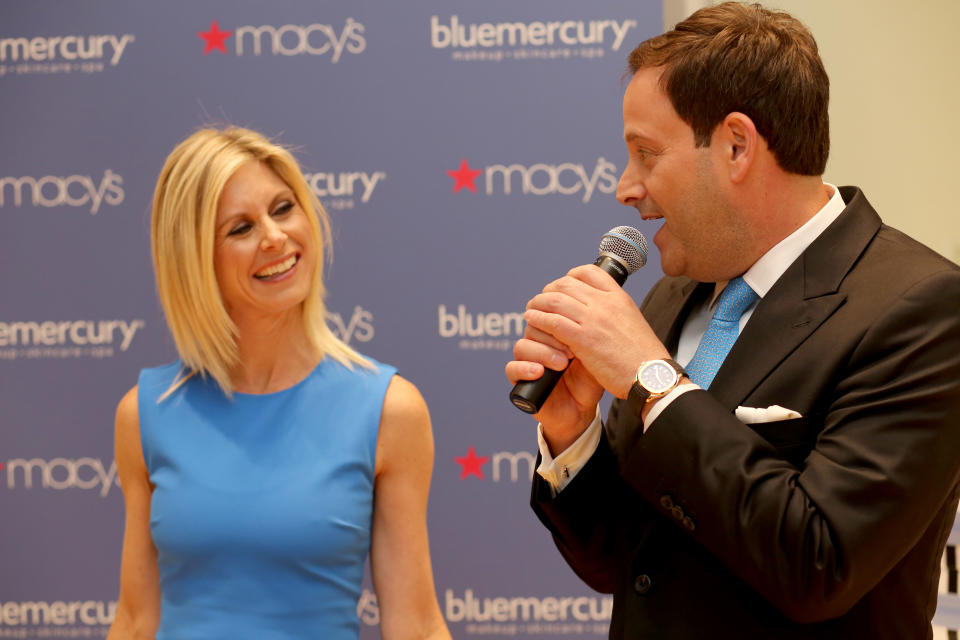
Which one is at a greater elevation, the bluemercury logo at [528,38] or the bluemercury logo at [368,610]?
the bluemercury logo at [528,38]

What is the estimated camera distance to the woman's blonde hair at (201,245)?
2084 mm

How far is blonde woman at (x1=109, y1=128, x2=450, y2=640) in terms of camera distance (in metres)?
1.94

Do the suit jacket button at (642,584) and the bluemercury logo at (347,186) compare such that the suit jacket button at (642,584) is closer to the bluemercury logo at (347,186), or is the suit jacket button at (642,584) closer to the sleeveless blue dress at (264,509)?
the sleeveless blue dress at (264,509)

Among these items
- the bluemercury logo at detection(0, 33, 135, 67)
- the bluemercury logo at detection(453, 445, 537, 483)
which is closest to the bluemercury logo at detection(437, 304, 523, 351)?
the bluemercury logo at detection(453, 445, 537, 483)

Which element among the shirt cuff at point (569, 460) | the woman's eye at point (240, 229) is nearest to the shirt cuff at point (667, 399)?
the shirt cuff at point (569, 460)

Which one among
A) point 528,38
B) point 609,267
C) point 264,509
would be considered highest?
point 528,38

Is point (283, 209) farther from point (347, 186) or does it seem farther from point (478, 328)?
point (478, 328)

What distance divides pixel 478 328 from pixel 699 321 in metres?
1.58

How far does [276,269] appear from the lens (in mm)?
2127

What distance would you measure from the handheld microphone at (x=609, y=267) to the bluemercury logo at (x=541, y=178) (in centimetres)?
158

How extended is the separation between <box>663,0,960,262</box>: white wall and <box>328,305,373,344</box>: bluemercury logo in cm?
165

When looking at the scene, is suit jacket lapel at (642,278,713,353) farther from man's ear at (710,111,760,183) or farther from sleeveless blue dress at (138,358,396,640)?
sleeveless blue dress at (138,358,396,640)

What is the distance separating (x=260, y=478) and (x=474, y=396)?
3.75 feet

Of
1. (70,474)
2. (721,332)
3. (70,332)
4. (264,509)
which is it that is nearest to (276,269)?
(264,509)
